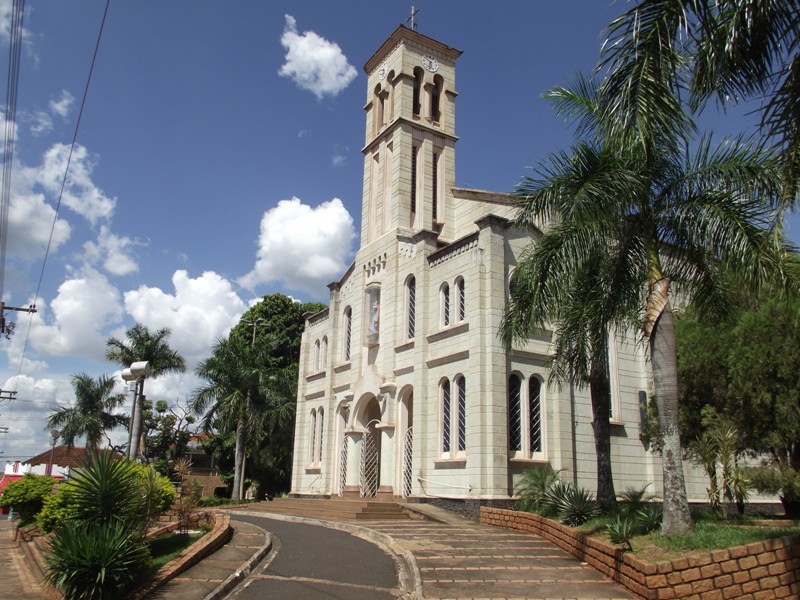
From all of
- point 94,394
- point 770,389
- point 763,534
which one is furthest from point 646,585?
point 94,394

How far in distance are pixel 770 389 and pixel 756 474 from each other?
2229mm

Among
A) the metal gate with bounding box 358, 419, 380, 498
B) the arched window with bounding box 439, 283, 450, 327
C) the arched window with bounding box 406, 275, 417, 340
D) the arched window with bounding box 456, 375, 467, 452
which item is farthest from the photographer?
the metal gate with bounding box 358, 419, 380, 498

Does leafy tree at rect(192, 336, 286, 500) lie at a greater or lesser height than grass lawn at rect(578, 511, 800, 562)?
greater

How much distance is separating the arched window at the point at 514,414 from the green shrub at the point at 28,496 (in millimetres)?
13347

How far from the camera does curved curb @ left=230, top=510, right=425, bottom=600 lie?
10.9 m

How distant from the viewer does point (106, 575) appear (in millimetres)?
9359

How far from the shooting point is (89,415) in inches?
1671

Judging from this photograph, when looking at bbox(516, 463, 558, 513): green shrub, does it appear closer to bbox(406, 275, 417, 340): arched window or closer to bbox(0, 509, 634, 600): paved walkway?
bbox(0, 509, 634, 600): paved walkway

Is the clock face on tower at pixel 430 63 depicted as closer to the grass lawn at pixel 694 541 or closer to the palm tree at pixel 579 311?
the palm tree at pixel 579 311

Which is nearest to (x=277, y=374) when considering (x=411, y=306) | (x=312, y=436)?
(x=312, y=436)

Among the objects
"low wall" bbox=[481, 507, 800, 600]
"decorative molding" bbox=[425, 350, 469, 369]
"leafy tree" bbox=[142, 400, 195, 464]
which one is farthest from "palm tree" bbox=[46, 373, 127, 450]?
"low wall" bbox=[481, 507, 800, 600]

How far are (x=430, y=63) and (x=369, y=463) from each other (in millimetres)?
16517

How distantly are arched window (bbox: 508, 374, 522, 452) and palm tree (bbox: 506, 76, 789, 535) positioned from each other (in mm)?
7653

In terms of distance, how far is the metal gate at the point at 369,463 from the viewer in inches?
1009
